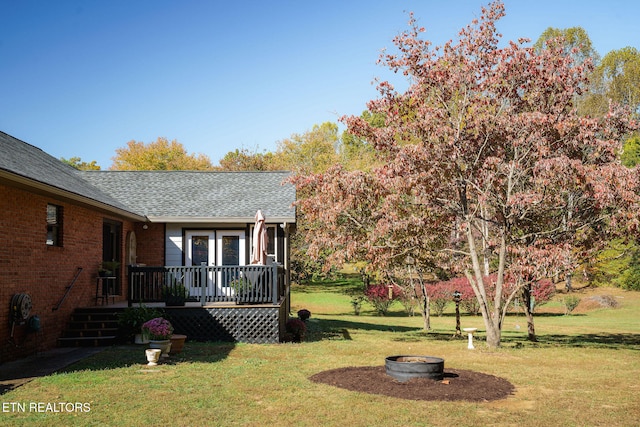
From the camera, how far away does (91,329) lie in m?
15.6

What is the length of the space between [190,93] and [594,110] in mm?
31674

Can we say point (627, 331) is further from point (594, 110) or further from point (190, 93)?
point (594, 110)

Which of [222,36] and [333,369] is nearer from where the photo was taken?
[333,369]

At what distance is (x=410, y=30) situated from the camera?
16.7 metres

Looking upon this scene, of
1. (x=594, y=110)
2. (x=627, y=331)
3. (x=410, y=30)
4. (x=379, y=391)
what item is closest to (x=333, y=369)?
(x=379, y=391)

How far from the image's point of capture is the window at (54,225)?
14719 millimetres

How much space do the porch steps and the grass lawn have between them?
120cm

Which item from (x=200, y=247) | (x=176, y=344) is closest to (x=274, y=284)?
(x=176, y=344)

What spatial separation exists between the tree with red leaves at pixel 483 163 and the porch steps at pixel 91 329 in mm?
5752

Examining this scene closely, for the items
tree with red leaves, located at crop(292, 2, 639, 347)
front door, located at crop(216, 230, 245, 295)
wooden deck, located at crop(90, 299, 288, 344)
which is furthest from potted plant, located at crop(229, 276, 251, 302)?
front door, located at crop(216, 230, 245, 295)

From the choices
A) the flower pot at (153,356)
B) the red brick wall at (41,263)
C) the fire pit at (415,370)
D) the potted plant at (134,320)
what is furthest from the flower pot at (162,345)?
the fire pit at (415,370)

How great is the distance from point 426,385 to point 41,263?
30.4 feet

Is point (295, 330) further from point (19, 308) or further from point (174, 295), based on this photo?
point (19, 308)

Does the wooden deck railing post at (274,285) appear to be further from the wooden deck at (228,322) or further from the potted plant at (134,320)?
the potted plant at (134,320)
